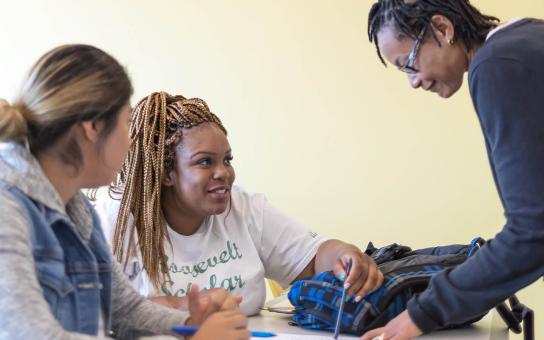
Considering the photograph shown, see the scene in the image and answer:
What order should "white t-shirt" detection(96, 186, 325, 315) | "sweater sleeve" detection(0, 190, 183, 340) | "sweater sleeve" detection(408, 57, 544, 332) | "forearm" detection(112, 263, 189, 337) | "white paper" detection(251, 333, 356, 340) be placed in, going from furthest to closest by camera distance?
"white t-shirt" detection(96, 186, 325, 315)
"white paper" detection(251, 333, 356, 340)
"forearm" detection(112, 263, 189, 337)
"sweater sleeve" detection(408, 57, 544, 332)
"sweater sleeve" detection(0, 190, 183, 340)

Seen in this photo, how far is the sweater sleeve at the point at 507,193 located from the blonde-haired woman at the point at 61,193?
374 mm

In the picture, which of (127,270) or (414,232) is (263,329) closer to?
(127,270)

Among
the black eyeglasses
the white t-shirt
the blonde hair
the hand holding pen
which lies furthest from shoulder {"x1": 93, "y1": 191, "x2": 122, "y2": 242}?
the black eyeglasses

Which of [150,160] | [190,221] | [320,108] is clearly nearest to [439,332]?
[190,221]

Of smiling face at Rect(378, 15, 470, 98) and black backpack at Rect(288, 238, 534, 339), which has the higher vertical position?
smiling face at Rect(378, 15, 470, 98)

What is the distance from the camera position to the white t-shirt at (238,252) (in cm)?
167

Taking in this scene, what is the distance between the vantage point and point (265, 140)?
9.86 ft

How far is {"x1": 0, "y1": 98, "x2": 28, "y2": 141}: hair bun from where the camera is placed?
96 cm

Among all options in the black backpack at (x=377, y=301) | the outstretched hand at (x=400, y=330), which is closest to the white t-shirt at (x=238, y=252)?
the black backpack at (x=377, y=301)

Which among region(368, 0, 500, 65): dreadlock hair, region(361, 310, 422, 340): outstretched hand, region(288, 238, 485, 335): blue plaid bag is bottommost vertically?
region(288, 238, 485, 335): blue plaid bag

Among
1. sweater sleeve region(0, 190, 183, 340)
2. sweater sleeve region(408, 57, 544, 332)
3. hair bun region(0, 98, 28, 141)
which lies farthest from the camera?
sweater sleeve region(408, 57, 544, 332)

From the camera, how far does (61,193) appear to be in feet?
3.45

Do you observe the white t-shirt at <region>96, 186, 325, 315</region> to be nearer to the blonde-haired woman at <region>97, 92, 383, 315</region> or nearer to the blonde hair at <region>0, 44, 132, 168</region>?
the blonde-haired woman at <region>97, 92, 383, 315</region>

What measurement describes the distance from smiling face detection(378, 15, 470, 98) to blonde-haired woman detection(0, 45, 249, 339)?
50 cm
